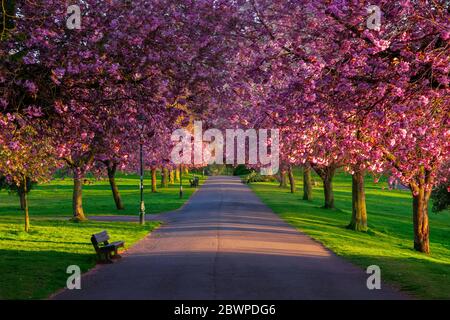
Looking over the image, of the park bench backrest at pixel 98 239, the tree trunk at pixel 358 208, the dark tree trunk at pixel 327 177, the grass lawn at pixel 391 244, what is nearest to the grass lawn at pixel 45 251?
the park bench backrest at pixel 98 239

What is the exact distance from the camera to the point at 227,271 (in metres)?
16.8

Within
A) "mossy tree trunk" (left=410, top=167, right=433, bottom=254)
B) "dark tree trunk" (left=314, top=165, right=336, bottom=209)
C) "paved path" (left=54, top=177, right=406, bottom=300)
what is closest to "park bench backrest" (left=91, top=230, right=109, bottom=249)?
"paved path" (left=54, top=177, right=406, bottom=300)

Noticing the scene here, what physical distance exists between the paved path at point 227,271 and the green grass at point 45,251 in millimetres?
822

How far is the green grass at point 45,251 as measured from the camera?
15105 millimetres

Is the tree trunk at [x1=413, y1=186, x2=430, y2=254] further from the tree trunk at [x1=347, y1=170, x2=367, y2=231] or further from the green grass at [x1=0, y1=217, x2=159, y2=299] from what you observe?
the green grass at [x1=0, y1=217, x2=159, y2=299]

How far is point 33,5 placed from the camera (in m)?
14.9

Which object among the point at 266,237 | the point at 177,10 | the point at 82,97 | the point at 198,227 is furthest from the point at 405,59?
the point at 198,227

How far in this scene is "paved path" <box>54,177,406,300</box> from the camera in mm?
13672

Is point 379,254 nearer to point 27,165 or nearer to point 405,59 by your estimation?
point 405,59

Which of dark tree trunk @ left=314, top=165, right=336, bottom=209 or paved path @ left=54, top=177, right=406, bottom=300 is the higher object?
dark tree trunk @ left=314, top=165, right=336, bottom=209

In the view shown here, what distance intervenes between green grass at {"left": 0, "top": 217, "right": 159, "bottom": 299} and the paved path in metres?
0.82

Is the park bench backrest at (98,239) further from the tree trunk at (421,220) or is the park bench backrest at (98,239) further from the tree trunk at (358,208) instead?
the tree trunk at (358,208)

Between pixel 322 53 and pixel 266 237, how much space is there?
13.7m

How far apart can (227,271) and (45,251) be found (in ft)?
27.0
